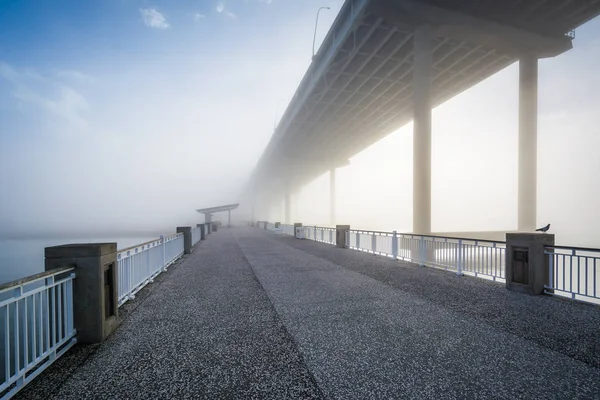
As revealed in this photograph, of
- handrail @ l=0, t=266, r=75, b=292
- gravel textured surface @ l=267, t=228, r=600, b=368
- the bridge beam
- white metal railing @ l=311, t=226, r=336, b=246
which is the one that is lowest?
white metal railing @ l=311, t=226, r=336, b=246

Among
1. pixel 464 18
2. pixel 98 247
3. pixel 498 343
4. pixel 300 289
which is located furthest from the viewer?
pixel 464 18

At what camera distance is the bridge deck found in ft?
10.1

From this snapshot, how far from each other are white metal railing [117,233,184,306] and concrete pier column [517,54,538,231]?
28089mm

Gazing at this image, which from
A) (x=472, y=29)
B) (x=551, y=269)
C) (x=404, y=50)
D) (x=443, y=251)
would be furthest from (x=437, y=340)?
(x=404, y=50)

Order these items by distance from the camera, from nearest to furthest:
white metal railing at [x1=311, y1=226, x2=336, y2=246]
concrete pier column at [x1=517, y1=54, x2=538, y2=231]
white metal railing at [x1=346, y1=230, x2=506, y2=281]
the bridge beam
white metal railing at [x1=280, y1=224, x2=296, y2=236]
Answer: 1. white metal railing at [x1=346, y1=230, x2=506, y2=281]
2. the bridge beam
3. white metal railing at [x1=311, y1=226, x2=336, y2=246]
4. concrete pier column at [x1=517, y1=54, x2=538, y2=231]
5. white metal railing at [x1=280, y1=224, x2=296, y2=236]

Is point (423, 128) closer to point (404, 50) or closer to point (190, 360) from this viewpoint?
point (404, 50)

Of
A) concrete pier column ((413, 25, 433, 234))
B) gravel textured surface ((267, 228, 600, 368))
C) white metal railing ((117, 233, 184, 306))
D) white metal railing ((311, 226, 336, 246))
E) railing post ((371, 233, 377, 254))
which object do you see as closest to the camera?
gravel textured surface ((267, 228, 600, 368))

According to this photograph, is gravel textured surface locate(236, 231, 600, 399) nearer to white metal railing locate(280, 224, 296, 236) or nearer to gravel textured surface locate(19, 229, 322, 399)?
gravel textured surface locate(19, 229, 322, 399)

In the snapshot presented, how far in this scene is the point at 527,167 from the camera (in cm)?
2503

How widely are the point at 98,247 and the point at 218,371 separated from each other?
275 cm

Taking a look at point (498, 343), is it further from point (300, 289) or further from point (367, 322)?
point (300, 289)

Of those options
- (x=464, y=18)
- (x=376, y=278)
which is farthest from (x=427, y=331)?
(x=464, y=18)

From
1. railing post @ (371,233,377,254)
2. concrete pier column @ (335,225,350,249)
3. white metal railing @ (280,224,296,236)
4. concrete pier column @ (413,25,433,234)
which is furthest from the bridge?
white metal railing @ (280,224,296,236)

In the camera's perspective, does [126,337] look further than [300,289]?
No
